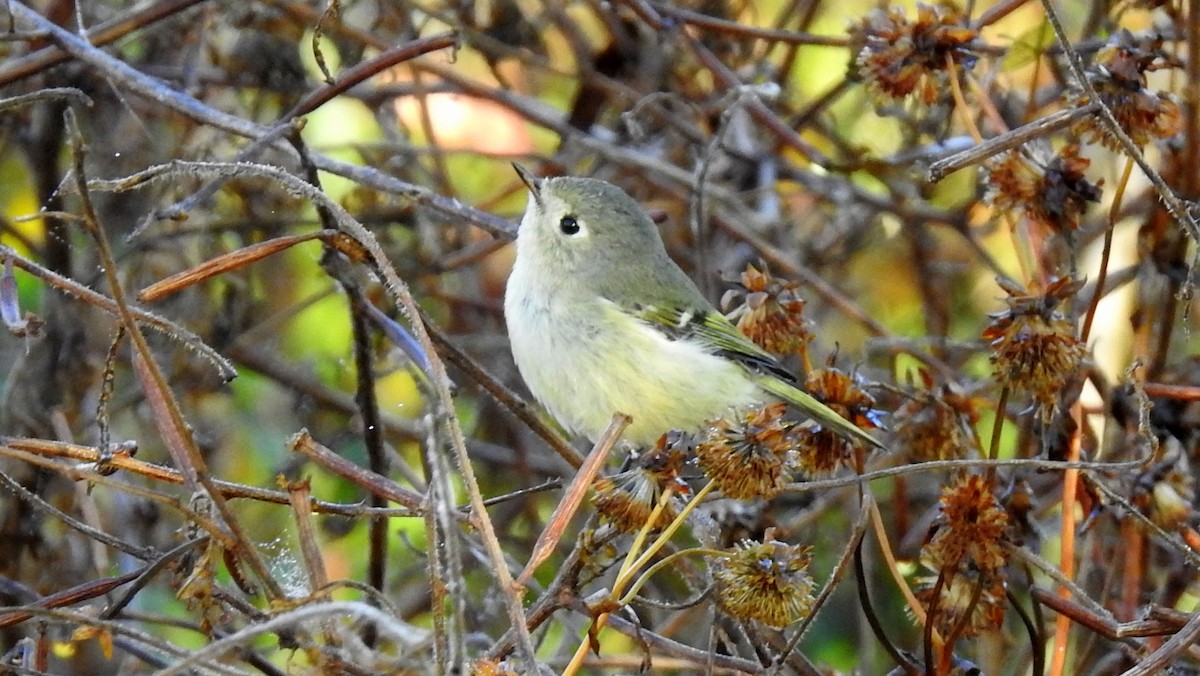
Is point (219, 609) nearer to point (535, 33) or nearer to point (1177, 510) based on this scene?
point (1177, 510)

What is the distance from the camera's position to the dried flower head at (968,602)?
6.16ft

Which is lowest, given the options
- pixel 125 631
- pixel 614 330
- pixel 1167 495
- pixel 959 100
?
pixel 125 631

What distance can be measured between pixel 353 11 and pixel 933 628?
306cm

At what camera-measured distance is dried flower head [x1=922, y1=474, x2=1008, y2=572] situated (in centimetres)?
183

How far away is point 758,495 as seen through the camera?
1.72 metres

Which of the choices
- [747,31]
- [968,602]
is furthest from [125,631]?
[747,31]

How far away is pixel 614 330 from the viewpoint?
286cm

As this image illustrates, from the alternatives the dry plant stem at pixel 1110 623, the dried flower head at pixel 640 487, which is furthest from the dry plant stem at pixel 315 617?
the dry plant stem at pixel 1110 623

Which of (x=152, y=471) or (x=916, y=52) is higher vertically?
(x=916, y=52)

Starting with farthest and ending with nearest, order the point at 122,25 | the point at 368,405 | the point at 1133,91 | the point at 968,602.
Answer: the point at 122,25
the point at 368,405
the point at 1133,91
the point at 968,602

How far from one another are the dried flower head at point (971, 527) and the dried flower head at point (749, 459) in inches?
11.4

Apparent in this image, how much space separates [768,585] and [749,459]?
0.54 feet

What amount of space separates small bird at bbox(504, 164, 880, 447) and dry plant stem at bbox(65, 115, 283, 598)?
1238mm

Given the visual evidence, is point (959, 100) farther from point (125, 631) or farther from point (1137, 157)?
point (125, 631)
